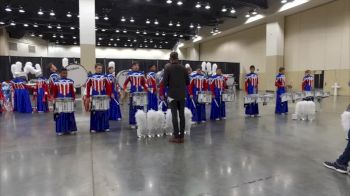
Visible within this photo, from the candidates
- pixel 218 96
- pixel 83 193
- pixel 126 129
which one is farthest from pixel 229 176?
pixel 218 96

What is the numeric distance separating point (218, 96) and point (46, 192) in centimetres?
605

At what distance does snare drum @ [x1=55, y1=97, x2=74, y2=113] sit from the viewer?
5836mm

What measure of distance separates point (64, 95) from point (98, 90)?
750 millimetres

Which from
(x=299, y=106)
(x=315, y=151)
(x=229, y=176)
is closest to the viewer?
(x=229, y=176)

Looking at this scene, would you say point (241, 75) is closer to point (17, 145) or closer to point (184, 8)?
point (184, 8)

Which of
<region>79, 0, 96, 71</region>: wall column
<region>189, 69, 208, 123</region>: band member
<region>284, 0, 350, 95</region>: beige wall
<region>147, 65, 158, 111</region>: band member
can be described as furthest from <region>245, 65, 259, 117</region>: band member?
<region>284, 0, 350, 95</region>: beige wall

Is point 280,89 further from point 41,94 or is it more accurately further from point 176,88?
point 41,94

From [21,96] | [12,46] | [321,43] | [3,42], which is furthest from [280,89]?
[12,46]

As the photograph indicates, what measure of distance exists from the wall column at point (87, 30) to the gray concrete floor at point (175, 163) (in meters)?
6.81

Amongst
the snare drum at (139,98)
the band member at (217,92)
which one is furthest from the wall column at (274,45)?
the snare drum at (139,98)

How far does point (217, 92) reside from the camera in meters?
8.12

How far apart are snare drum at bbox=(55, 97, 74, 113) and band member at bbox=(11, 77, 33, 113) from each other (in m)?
5.95

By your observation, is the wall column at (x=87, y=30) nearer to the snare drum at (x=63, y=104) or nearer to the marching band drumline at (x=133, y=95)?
the marching band drumline at (x=133, y=95)

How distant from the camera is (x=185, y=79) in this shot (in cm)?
537
